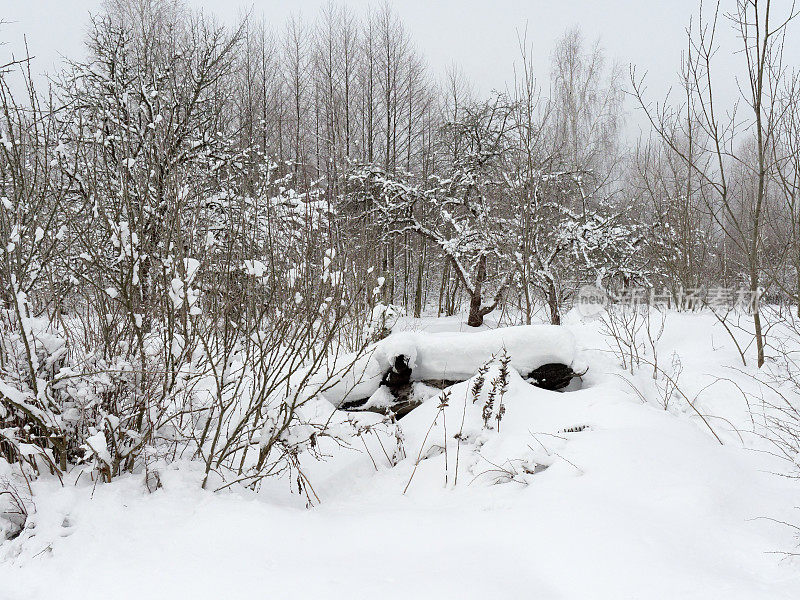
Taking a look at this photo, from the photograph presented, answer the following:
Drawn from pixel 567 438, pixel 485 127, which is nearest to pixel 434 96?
pixel 485 127

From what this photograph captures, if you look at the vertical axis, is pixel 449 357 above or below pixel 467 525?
above

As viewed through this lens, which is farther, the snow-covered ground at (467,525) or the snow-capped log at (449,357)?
the snow-capped log at (449,357)

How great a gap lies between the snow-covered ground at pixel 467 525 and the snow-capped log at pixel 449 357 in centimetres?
81

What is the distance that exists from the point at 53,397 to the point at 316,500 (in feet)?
5.37

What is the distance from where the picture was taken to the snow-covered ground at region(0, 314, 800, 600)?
6.35ft

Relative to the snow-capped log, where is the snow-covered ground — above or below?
below

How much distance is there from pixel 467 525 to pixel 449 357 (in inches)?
82.9

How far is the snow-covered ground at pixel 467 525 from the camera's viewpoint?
6.35ft

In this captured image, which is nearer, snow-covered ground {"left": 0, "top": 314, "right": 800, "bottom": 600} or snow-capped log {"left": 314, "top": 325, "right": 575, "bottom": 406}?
snow-covered ground {"left": 0, "top": 314, "right": 800, "bottom": 600}

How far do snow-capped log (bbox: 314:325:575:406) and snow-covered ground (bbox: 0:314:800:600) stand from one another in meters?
0.81

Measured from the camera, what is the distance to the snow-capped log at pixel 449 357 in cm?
437

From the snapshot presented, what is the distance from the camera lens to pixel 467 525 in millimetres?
2434

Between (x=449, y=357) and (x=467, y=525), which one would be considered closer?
(x=467, y=525)

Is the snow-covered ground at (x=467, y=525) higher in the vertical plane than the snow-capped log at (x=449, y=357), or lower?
lower
